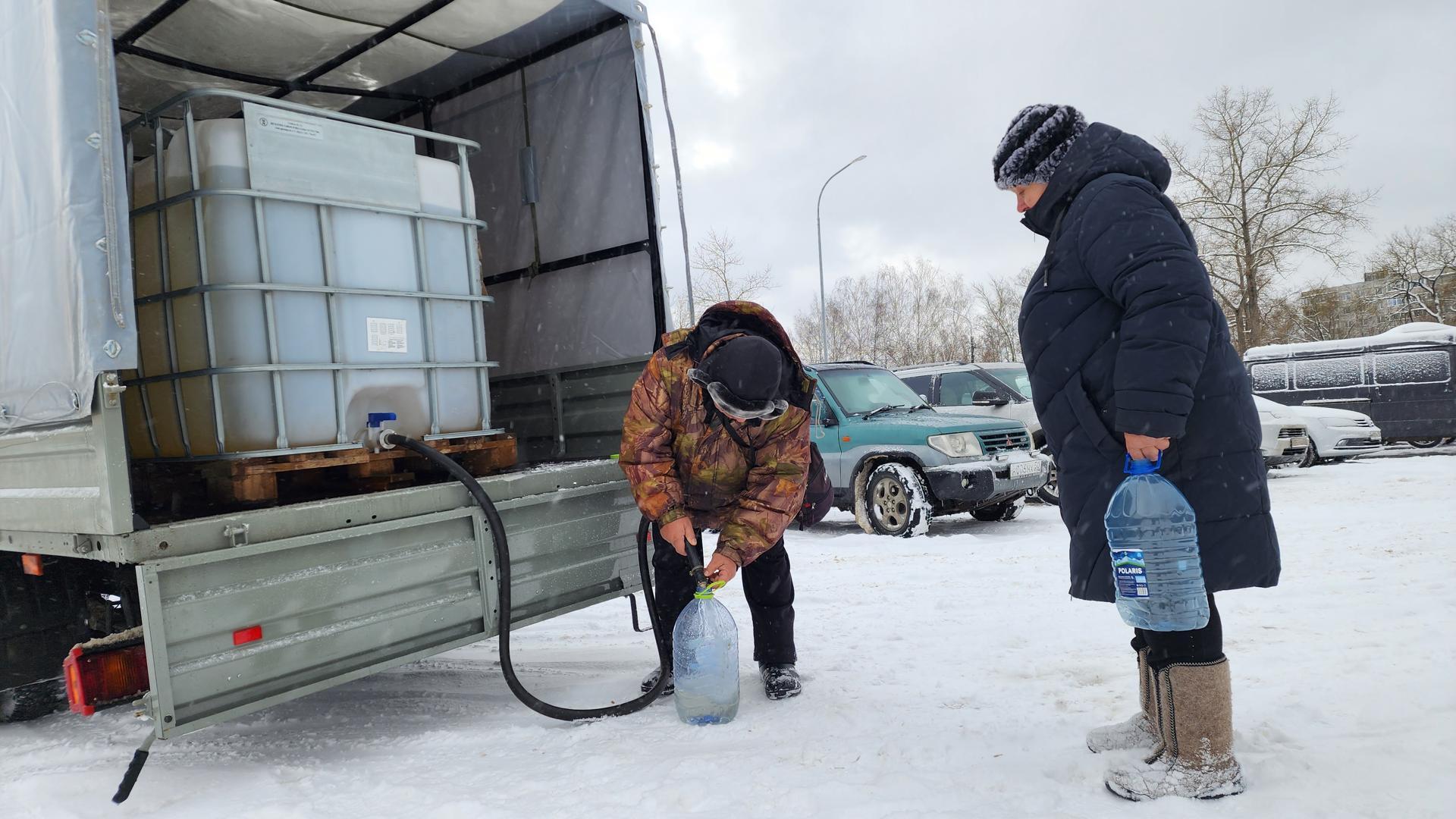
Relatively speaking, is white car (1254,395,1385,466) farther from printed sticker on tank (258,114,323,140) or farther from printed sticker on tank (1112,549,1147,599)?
printed sticker on tank (258,114,323,140)

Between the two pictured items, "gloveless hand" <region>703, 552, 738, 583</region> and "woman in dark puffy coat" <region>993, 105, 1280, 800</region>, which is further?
"gloveless hand" <region>703, 552, 738, 583</region>

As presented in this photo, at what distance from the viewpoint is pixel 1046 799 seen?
2.63 meters

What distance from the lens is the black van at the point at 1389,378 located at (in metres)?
13.7

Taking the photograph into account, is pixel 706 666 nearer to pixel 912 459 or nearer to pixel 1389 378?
pixel 912 459

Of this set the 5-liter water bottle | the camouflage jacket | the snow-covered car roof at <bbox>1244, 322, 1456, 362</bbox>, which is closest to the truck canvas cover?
the camouflage jacket

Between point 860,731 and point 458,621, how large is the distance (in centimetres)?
151

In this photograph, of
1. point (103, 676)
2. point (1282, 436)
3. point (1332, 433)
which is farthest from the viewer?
point (1332, 433)

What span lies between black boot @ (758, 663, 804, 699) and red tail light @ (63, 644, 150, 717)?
2191 millimetres

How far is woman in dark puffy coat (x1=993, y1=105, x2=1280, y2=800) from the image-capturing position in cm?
239

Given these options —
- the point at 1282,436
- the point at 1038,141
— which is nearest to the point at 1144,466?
the point at 1038,141

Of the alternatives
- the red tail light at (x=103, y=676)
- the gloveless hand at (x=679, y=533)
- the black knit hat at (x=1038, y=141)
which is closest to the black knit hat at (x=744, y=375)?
the gloveless hand at (x=679, y=533)

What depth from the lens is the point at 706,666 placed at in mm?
3477

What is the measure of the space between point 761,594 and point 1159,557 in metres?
1.84

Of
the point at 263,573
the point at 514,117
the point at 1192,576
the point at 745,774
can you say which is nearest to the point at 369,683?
the point at 263,573
